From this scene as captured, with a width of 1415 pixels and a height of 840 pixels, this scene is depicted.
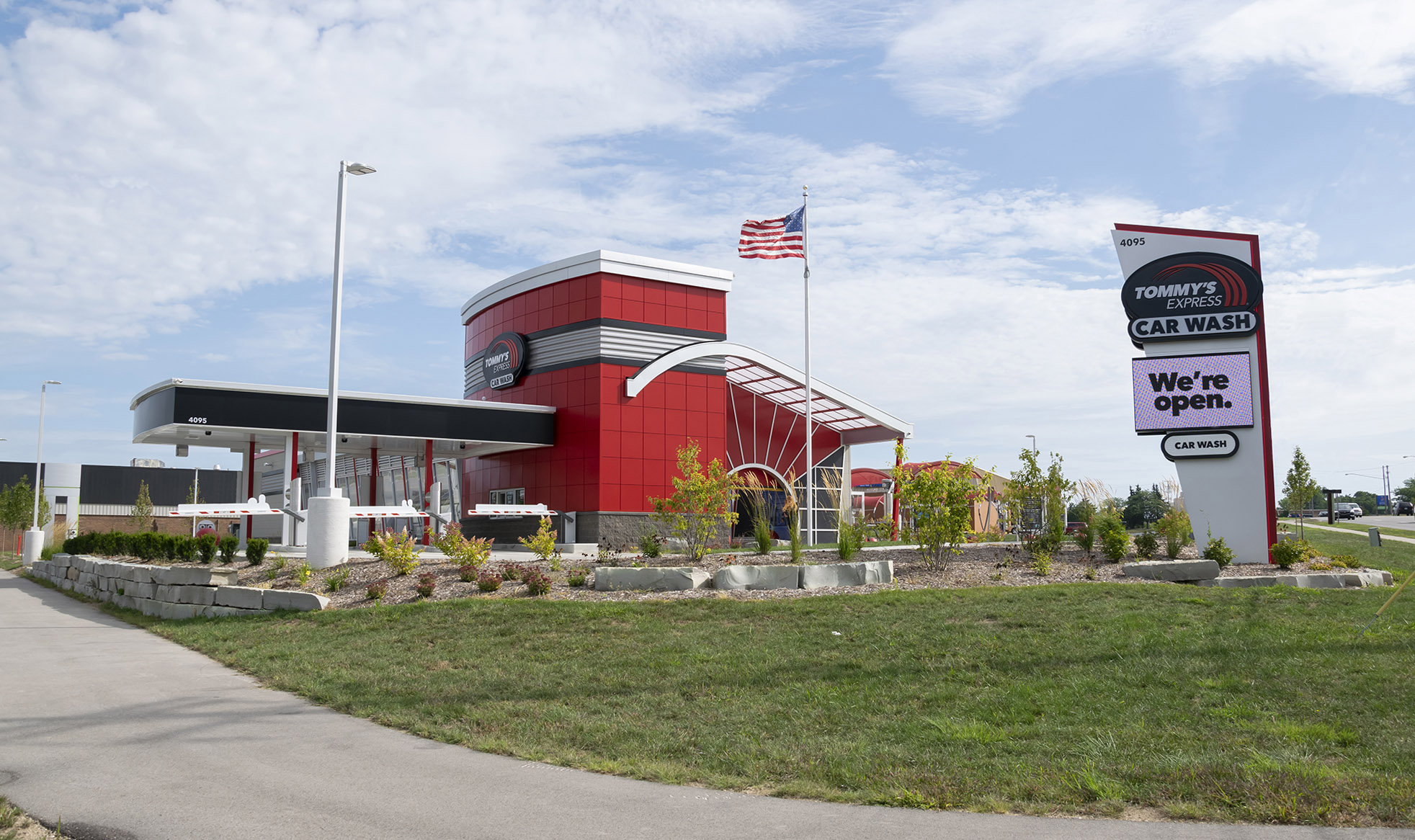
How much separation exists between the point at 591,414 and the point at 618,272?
4.83 m

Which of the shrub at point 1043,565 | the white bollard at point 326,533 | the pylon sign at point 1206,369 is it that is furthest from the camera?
the pylon sign at point 1206,369

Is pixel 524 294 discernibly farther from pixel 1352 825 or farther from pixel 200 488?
pixel 200 488

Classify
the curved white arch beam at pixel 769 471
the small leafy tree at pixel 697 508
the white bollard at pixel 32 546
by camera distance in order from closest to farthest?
the small leafy tree at pixel 697 508 → the curved white arch beam at pixel 769 471 → the white bollard at pixel 32 546

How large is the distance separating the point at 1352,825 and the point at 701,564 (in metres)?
12.1

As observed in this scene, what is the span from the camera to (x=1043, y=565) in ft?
53.5

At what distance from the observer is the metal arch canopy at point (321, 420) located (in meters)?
25.0

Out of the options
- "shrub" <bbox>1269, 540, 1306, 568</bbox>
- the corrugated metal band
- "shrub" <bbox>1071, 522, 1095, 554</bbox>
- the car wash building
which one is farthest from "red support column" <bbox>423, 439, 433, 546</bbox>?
"shrub" <bbox>1269, 540, 1306, 568</bbox>

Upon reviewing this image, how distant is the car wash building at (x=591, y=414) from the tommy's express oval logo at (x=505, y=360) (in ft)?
0.22

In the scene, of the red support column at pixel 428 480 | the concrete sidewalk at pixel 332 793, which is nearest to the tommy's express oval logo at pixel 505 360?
the red support column at pixel 428 480

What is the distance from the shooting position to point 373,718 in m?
8.74

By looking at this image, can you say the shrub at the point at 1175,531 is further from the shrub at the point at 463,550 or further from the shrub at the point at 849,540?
the shrub at the point at 463,550

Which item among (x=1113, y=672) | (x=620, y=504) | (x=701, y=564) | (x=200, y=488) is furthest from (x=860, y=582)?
(x=200, y=488)

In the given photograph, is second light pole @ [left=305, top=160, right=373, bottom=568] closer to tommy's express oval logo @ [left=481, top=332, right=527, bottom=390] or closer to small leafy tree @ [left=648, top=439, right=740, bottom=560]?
small leafy tree @ [left=648, top=439, right=740, bottom=560]

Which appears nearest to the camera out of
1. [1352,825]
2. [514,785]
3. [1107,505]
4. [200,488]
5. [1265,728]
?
[1352,825]
